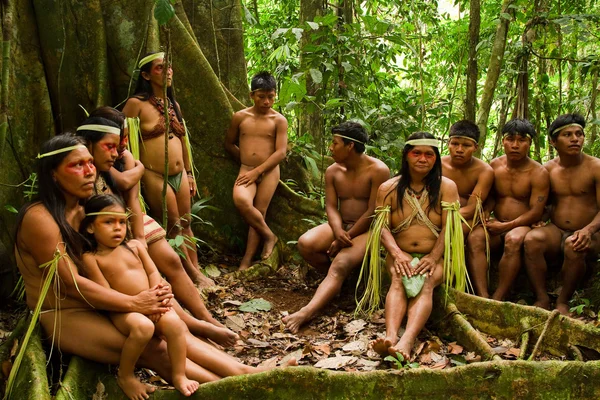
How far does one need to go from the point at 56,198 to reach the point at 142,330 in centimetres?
86

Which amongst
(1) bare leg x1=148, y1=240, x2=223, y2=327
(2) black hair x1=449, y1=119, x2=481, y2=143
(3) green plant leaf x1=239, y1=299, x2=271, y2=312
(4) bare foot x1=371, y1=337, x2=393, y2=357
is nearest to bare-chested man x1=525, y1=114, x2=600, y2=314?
(2) black hair x1=449, y1=119, x2=481, y2=143

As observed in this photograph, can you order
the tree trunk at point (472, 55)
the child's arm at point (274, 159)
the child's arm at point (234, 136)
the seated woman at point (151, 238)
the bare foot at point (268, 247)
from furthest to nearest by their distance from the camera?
the tree trunk at point (472, 55) < the child's arm at point (234, 136) < the child's arm at point (274, 159) < the bare foot at point (268, 247) < the seated woman at point (151, 238)

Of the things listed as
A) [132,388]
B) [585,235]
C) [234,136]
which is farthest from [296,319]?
[585,235]

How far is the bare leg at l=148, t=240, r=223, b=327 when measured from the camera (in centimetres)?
418

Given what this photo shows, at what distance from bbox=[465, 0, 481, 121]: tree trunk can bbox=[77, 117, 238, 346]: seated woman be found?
168 inches

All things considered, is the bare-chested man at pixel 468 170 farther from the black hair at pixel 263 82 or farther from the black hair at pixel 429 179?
the black hair at pixel 263 82

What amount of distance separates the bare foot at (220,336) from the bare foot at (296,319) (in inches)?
27.0

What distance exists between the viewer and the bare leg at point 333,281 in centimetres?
471

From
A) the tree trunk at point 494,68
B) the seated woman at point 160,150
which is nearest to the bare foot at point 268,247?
the seated woman at point 160,150

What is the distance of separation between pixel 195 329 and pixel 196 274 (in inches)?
48.0

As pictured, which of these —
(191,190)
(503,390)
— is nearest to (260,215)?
(191,190)

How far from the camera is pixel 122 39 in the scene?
5.61 metres

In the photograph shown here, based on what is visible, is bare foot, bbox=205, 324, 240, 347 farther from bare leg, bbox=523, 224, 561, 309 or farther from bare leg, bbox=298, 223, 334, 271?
bare leg, bbox=523, 224, 561, 309

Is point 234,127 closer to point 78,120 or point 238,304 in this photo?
point 78,120
